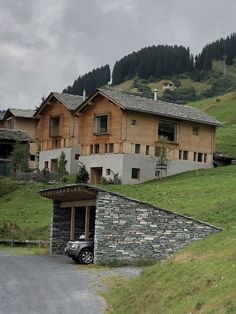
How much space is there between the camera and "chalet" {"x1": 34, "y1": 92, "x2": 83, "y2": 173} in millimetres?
72688

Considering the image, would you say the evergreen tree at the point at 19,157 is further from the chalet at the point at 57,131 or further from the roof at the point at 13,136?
the chalet at the point at 57,131

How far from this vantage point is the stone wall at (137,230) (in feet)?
92.0

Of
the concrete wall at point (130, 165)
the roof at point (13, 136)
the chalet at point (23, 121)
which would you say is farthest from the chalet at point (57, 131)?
the chalet at point (23, 121)

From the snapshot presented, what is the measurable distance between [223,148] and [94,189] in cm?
4945

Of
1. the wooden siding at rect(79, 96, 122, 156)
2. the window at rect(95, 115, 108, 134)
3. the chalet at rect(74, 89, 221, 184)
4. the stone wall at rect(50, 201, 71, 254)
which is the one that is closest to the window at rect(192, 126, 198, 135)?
the chalet at rect(74, 89, 221, 184)

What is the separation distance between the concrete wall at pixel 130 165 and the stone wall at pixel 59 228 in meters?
25.1

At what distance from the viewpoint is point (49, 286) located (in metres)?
21.7

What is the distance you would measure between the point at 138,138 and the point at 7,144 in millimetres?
15188

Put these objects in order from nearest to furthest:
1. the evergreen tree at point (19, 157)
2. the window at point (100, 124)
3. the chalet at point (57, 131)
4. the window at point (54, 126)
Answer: the evergreen tree at point (19, 157) → the window at point (100, 124) → the chalet at point (57, 131) → the window at point (54, 126)

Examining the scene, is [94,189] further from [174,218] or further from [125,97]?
[125,97]

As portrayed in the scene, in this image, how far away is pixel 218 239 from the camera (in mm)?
21547

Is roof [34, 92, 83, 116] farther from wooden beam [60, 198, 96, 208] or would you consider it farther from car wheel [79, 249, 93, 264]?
car wheel [79, 249, 93, 264]

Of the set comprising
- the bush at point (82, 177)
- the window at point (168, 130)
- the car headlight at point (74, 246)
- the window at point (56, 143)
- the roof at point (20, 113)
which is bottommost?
the car headlight at point (74, 246)

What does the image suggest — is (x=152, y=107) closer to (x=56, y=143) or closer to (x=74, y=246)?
(x=56, y=143)
